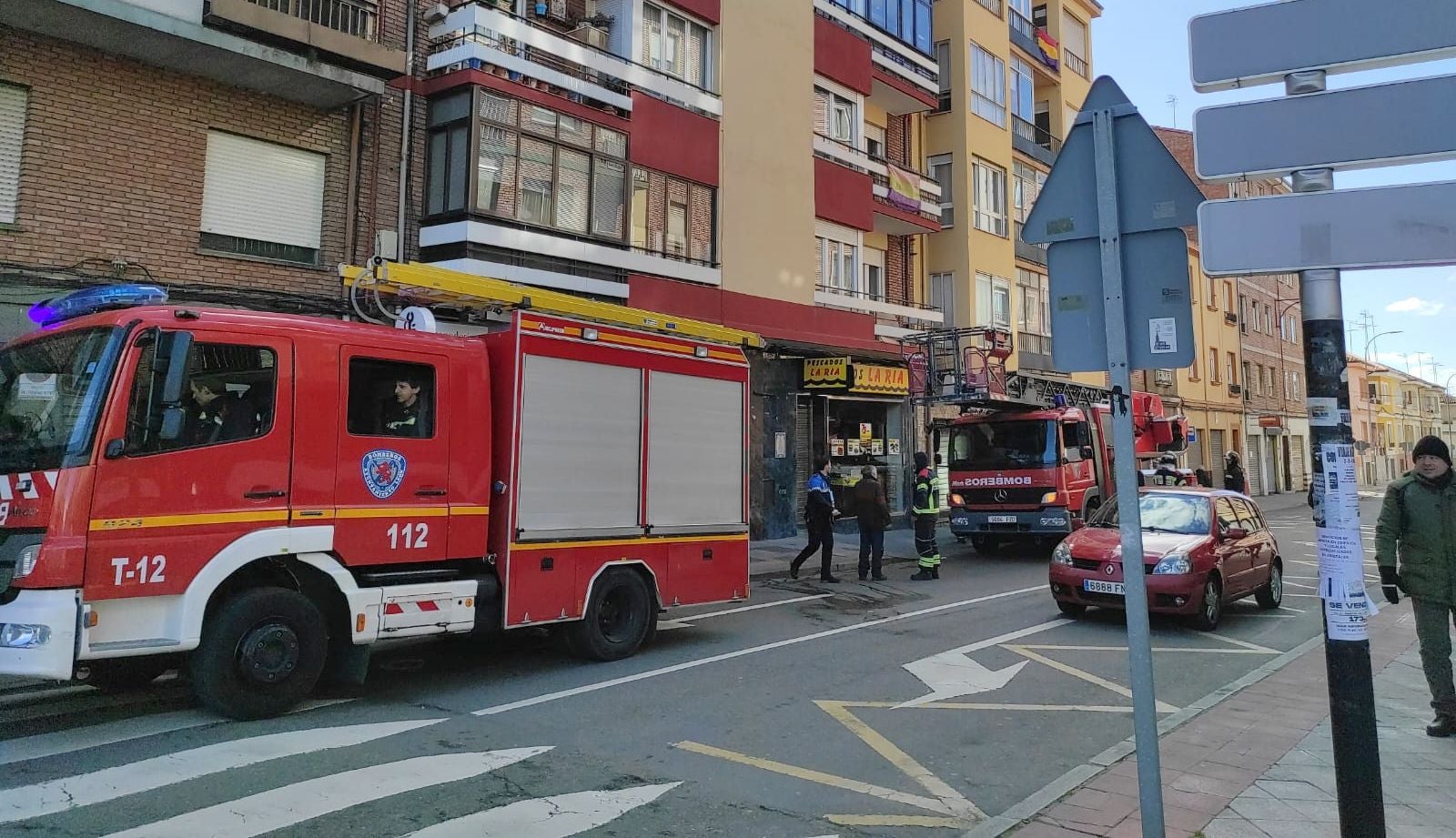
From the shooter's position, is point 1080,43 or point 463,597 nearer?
point 463,597

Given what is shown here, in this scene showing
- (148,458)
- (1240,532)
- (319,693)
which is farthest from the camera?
(1240,532)

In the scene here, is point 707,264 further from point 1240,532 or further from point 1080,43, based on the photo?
point 1080,43

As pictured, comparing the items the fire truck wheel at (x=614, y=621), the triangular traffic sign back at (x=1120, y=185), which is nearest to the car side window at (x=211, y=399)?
the fire truck wheel at (x=614, y=621)

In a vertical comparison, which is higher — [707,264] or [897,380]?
[707,264]

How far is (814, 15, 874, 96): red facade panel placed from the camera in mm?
21047

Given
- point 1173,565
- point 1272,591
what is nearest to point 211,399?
point 1173,565

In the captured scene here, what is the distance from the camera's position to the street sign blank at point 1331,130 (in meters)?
3.45

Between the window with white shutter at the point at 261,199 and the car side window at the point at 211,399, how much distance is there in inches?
273

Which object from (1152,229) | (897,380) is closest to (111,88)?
(1152,229)

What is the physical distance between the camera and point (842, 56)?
2161 centimetres

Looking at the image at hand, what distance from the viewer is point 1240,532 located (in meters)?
10.6

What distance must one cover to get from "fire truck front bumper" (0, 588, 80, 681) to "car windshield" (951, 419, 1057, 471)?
1517 centimetres

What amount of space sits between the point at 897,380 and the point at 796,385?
121 inches

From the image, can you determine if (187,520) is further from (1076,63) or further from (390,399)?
(1076,63)
